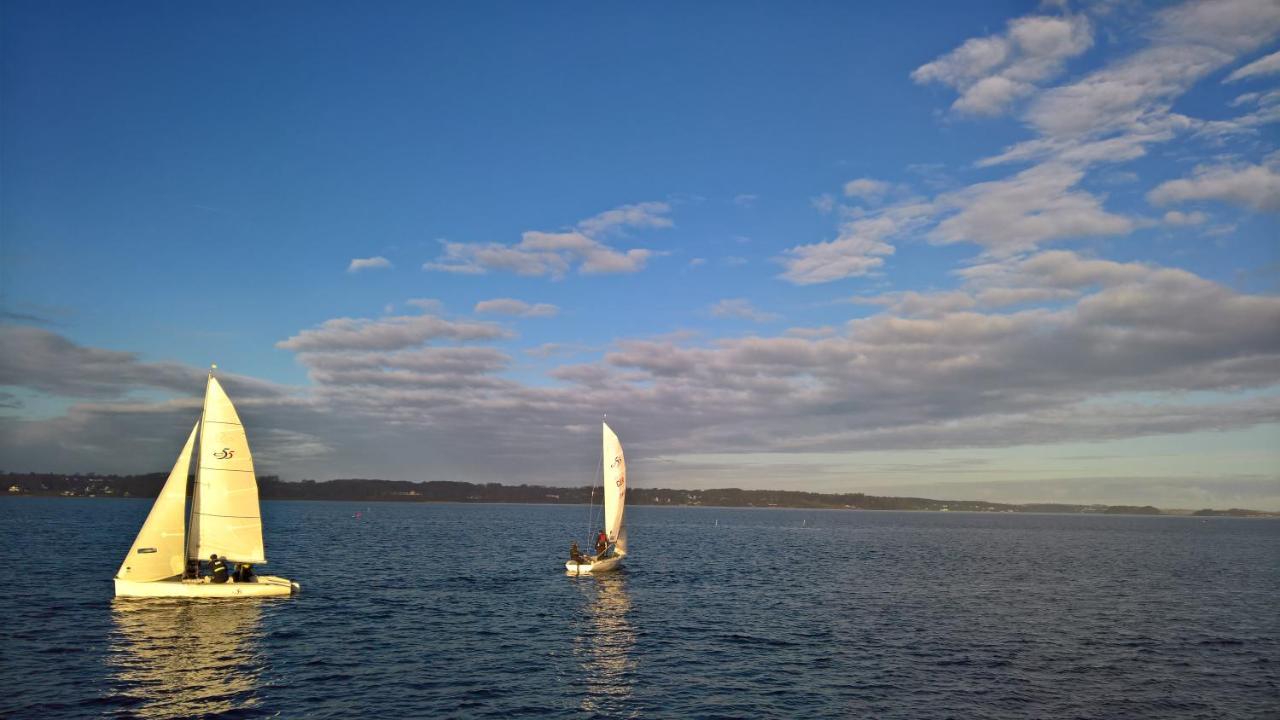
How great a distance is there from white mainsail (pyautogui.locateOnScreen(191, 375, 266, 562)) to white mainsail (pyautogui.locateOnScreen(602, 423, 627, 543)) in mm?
28211

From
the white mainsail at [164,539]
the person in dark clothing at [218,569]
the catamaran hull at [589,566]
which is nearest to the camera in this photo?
the white mainsail at [164,539]

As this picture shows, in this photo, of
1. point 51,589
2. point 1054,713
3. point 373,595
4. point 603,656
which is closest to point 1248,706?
point 1054,713

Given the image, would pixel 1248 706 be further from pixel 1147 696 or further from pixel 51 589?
pixel 51 589

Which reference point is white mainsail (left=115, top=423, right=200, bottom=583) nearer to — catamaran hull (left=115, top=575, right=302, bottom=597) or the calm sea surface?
catamaran hull (left=115, top=575, right=302, bottom=597)

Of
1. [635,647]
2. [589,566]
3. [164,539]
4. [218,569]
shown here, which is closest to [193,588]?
[218,569]

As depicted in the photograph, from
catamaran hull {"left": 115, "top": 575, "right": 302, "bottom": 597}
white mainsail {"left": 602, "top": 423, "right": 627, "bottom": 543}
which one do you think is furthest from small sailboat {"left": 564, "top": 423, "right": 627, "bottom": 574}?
catamaran hull {"left": 115, "top": 575, "right": 302, "bottom": 597}

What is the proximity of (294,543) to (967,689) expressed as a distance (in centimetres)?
Result: 9945

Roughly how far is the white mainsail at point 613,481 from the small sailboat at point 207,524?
88.9 feet

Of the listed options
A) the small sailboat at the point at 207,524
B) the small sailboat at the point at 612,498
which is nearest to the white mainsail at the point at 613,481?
the small sailboat at the point at 612,498

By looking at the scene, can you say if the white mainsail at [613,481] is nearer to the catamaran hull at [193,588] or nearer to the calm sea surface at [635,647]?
the calm sea surface at [635,647]

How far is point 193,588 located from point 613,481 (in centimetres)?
3214

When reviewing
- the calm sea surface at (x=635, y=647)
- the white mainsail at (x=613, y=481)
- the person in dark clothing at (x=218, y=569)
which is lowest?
the calm sea surface at (x=635, y=647)

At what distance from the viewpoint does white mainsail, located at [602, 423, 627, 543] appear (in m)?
67.8

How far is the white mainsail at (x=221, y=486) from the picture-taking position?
161 feet
